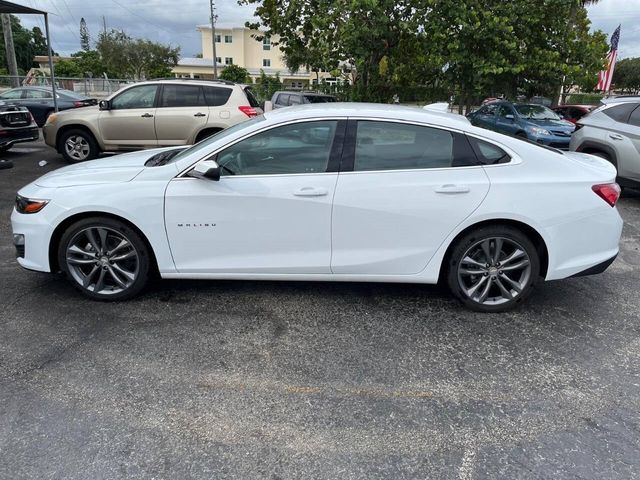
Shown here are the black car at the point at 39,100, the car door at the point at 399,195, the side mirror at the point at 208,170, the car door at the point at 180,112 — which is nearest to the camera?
the side mirror at the point at 208,170

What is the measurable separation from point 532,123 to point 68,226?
12.9 metres

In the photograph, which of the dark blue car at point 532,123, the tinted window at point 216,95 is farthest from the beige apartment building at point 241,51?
the tinted window at point 216,95

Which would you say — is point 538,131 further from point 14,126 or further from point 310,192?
point 14,126

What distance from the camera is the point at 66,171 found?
14.0 ft

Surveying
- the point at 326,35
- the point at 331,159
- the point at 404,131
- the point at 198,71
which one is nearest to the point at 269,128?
the point at 331,159

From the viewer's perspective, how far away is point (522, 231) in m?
3.87

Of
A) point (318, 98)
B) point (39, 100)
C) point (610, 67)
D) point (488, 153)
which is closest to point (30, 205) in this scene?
point (488, 153)

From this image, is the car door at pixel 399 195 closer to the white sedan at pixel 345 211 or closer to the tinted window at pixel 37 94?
the white sedan at pixel 345 211

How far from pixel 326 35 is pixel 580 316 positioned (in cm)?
1349

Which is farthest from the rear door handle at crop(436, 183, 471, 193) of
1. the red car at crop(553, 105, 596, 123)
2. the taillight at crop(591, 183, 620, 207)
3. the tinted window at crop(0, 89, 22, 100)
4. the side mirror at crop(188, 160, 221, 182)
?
the tinted window at crop(0, 89, 22, 100)

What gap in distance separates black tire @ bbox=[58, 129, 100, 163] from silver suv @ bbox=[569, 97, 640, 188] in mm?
9120

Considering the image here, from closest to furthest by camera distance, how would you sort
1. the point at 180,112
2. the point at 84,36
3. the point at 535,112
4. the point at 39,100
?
1. the point at 180,112
2. the point at 535,112
3. the point at 39,100
4. the point at 84,36

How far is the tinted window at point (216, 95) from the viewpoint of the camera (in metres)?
9.74

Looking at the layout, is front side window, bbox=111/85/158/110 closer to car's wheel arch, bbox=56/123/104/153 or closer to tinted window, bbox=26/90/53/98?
car's wheel arch, bbox=56/123/104/153
